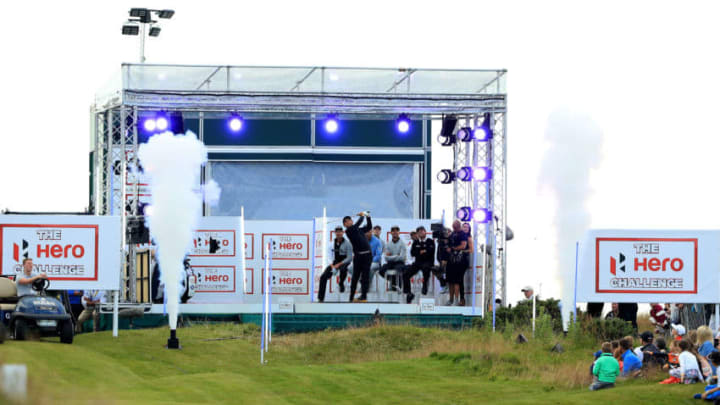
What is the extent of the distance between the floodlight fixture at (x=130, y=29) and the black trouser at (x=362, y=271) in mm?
18640

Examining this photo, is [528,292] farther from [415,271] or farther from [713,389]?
[713,389]

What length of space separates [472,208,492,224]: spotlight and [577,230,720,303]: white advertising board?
606cm

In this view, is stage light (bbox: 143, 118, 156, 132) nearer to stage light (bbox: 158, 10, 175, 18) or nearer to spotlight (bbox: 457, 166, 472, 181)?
spotlight (bbox: 457, 166, 472, 181)

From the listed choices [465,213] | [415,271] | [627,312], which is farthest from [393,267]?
[627,312]

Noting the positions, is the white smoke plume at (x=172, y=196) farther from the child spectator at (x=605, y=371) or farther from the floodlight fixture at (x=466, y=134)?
the floodlight fixture at (x=466, y=134)

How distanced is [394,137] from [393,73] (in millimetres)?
16281

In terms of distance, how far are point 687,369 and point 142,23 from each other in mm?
30847

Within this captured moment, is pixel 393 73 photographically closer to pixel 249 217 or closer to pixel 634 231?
pixel 634 231

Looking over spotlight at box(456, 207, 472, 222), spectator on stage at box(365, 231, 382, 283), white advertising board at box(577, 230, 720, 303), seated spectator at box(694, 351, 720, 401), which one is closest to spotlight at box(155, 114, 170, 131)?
spectator on stage at box(365, 231, 382, 283)

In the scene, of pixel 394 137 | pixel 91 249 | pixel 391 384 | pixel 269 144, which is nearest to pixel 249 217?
pixel 269 144

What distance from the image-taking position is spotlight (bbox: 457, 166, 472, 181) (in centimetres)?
3347

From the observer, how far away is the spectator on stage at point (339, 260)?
31.9 metres

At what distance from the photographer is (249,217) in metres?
48.5

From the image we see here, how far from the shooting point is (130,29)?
46469 millimetres
